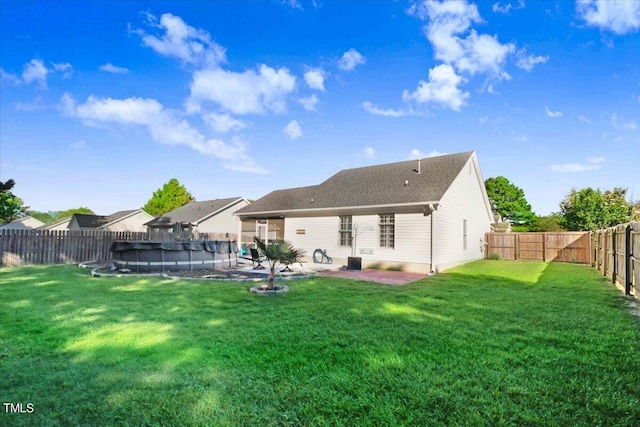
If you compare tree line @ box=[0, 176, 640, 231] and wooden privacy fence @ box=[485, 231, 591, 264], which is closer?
wooden privacy fence @ box=[485, 231, 591, 264]

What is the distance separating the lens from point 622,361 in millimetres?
3557

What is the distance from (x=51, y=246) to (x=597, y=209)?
35718mm

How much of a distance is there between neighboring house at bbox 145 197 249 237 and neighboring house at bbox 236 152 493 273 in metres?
10.5

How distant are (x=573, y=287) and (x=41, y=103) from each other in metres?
22.5

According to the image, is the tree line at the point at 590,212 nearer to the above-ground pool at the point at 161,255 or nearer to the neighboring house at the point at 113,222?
the above-ground pool at the point at 161,255

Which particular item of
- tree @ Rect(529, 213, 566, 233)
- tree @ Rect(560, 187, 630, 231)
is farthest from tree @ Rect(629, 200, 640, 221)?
tree @ Rect(529, 213, 566, 233)

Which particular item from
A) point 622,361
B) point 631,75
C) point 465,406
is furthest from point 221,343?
point 631,75

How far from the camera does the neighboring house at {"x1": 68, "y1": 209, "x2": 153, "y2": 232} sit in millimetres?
34156

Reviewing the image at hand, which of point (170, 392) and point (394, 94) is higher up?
point (394, 94)

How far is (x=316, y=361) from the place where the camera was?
11.4 feet

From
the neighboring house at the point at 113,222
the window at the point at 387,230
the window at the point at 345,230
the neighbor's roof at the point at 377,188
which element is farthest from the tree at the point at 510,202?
the neighboring house at the point at 113,222

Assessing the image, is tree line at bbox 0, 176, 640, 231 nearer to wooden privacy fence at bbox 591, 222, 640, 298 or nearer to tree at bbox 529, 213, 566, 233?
tree at bbox 529, 213, 566, 233

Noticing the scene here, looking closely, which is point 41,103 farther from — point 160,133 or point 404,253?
point 404,253

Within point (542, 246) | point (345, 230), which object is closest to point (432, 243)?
point (345, 230)
